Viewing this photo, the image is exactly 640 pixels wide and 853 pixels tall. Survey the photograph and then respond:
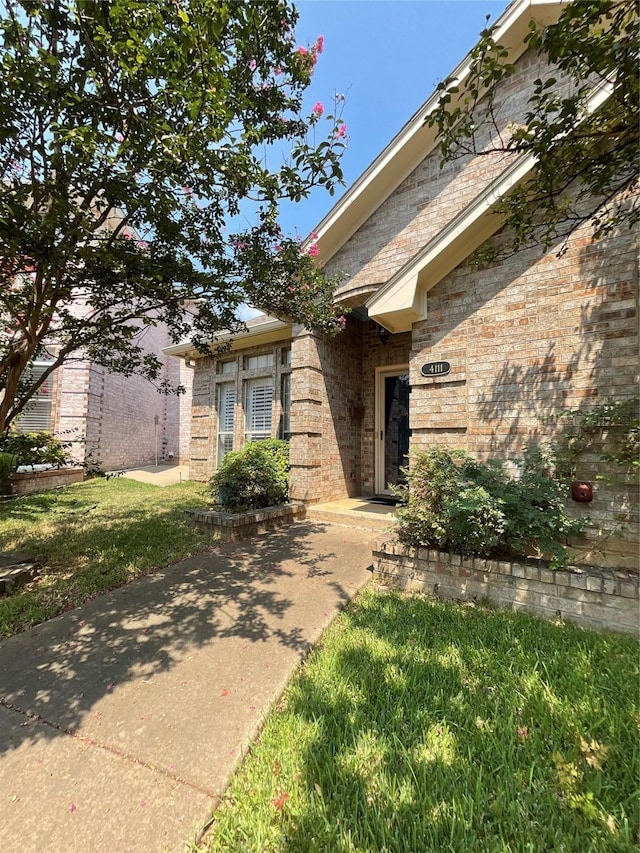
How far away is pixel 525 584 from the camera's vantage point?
10.8 ft

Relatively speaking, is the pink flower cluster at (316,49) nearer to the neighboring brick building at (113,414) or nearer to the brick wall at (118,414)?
the neighboring brick building at (113,414)

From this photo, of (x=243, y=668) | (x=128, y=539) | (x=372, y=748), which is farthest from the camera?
(x=128, y=539)

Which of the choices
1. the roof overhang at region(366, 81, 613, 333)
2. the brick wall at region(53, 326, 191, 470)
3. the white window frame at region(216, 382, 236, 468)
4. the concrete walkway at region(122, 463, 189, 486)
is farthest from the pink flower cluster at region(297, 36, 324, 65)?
the concrete walkway at region(122, 463, 189, 486)

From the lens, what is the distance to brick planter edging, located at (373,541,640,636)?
2990 mm

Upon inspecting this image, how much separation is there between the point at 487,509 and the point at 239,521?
341cm

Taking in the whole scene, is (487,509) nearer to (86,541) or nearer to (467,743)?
(467,743)

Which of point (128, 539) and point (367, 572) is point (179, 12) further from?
point (128, 539)

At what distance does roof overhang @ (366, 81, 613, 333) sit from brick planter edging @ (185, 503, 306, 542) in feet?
11.3

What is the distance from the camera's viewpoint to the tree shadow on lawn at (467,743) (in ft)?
4.78

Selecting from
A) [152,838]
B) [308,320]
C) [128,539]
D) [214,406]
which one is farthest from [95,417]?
[152,838]

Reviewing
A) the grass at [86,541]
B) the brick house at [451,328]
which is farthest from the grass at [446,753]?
the grass at [86,541]

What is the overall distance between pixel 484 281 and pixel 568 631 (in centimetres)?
404

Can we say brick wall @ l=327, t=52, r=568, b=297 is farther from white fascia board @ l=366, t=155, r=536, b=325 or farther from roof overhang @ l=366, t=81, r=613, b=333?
white fascia board @ l=366, t=155, r=536, b=325

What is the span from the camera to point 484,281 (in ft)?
15.9
